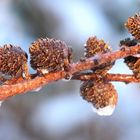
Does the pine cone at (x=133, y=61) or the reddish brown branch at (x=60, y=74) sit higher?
the pine cone at (x=133, y=61)

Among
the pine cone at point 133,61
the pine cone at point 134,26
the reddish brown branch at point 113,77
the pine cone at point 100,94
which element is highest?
the pine cone at point 134,26

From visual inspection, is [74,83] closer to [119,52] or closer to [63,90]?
[63,90]

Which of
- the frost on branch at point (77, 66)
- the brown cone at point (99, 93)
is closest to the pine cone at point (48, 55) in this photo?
the frost on branch at point (77, 66)

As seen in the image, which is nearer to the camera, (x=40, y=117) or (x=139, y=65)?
(x=139, y=65)

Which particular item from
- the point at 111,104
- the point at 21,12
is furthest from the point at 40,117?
the point at 111,104

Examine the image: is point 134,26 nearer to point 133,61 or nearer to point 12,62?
point 133,61

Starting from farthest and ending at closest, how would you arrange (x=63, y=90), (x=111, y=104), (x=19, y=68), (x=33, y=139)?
(x=63, y=90), (x=33, y=139), (x=111, y=104), (x=19, y=68)

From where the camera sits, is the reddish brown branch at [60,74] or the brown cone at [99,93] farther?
the brown cone at [99,93]

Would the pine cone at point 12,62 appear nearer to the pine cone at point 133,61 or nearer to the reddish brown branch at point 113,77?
the reddish brown branch at point 113,77
